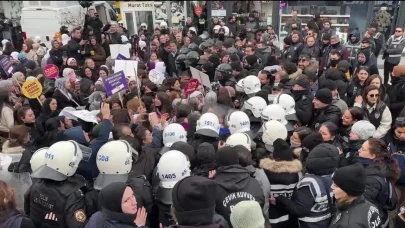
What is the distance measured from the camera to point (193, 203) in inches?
90.0

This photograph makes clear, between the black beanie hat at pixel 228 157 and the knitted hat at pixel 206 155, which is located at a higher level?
the black beanie hat at pixel 228 157

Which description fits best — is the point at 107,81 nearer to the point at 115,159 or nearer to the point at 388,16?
the point at 115,159

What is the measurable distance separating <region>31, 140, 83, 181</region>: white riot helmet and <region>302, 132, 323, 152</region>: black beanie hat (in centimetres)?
219

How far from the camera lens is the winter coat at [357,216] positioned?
258 centimetres

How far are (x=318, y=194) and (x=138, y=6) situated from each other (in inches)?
547

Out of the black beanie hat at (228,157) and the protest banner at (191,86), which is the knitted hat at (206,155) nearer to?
the black beanie hat at (228,157)

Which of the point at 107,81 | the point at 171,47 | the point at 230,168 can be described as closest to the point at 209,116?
the point at 230,168

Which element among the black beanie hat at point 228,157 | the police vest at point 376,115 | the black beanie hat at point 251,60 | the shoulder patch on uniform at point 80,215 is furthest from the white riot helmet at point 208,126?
the black beanie hat at point 251,60

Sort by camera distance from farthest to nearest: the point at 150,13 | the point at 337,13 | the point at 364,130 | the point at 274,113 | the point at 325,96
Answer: the point at 150,13 < the point at 337,13 < the point at 325,96 < the point at 274,113 < the point at 364,130

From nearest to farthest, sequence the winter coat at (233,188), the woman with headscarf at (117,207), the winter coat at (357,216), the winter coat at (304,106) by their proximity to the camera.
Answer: the woman with headscarf at (117,207)
the winter coat at (357,216)
the winter coat at (233,188)
the winter coat at (304,106)

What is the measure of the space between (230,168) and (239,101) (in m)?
3.01

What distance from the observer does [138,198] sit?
117 inches

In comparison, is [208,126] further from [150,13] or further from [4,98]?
[150,13]

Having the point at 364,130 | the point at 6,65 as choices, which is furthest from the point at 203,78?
the point at 6,65
